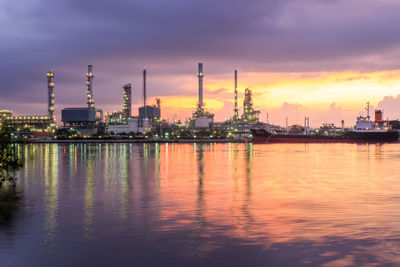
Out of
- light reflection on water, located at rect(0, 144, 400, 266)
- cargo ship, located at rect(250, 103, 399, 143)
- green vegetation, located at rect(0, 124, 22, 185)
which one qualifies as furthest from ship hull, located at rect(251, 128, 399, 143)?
green vegetation, located at rect(0, 124, 22, 185)

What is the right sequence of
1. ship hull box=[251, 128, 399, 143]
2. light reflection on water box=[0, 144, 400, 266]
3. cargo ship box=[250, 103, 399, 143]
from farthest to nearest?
ship hull box=[251, 128, 399, 143], cargo ship box=[250, 103, 399, 143], light reflection on water box=[0, 144, 400, 266]

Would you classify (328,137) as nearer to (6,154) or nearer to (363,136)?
(363,136)

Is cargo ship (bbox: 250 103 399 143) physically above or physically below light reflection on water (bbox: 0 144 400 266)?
above

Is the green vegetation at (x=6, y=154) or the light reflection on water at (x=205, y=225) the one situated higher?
the green vegetation at (x=6, y=154)

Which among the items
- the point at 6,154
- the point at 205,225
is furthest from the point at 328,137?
the point at 205,225

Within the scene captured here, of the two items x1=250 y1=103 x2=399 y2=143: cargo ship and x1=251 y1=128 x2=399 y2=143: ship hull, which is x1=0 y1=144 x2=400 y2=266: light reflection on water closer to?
x1=250 y1=103 x2=399 y2=143: cargo ship

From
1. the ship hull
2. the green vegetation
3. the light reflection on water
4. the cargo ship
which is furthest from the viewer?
the ship hull

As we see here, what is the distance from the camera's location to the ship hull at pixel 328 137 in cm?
16110

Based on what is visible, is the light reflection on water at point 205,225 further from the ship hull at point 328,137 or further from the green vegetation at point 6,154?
the ship hull at point 328,137

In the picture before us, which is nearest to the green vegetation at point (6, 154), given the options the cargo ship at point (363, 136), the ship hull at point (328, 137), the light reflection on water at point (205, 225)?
the light reflection on water at point (205, 225)

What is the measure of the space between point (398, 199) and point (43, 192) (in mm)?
22659

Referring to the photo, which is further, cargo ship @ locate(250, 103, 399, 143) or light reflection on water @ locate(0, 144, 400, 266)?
cargo ship @ locate(250, 103, 399, 143)

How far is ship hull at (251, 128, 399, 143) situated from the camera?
161m

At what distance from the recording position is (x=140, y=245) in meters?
16.2
